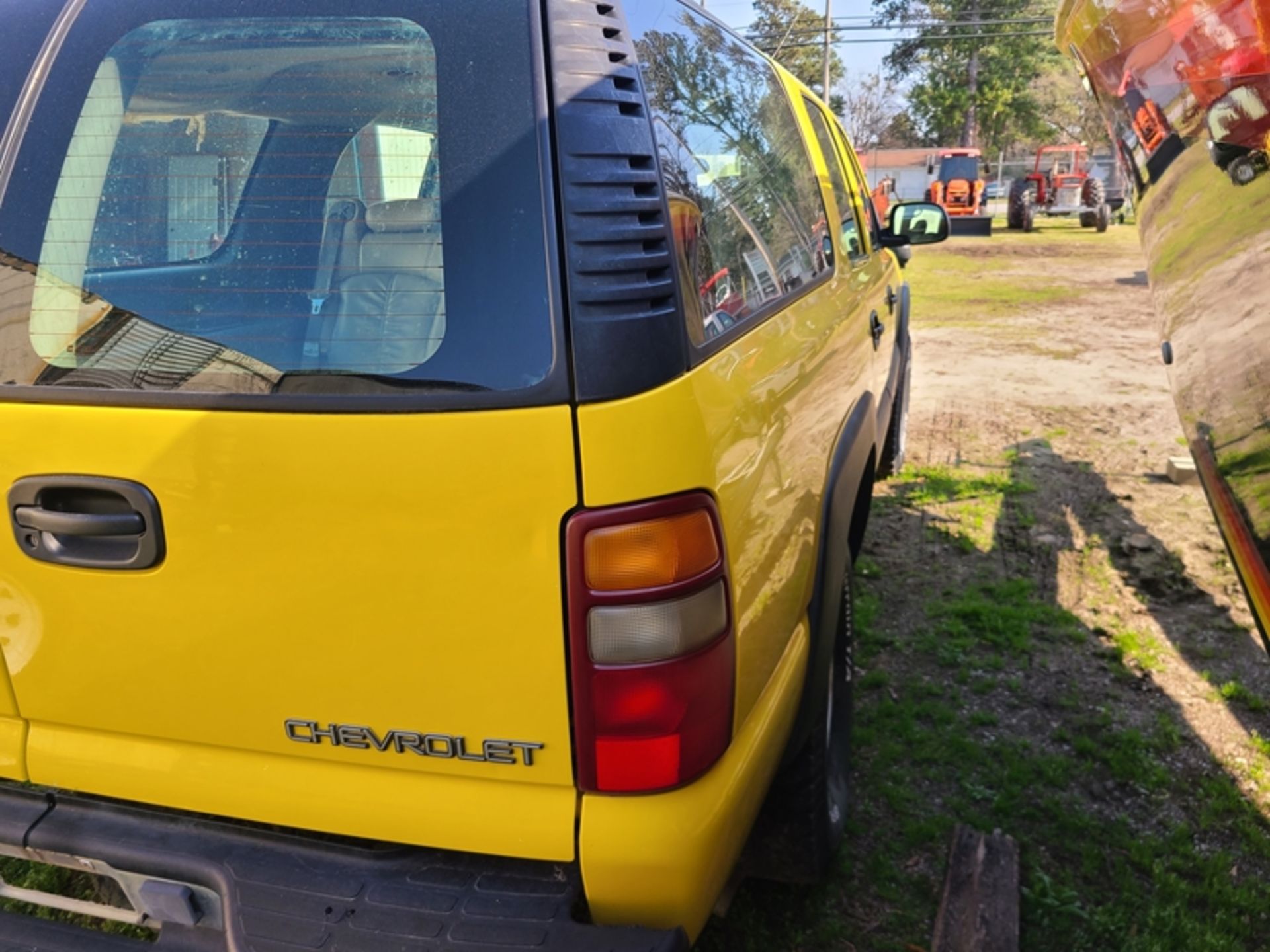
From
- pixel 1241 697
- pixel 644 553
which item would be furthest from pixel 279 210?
pixel 1241 697

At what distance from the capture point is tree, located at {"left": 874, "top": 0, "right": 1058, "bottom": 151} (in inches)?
1638

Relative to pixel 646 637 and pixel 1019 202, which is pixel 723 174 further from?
pixel 1019 202

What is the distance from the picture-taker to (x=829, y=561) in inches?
88.5

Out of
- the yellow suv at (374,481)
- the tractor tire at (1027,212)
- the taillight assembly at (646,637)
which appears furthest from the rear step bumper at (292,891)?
A: the tractor tire at (1027,212)

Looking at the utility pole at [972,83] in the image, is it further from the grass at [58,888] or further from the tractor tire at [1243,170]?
the grass at [58,888]

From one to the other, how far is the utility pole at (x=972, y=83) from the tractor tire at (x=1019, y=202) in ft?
68.1

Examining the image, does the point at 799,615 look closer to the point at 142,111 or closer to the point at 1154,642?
the point at 142,111

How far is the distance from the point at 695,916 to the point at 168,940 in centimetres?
89

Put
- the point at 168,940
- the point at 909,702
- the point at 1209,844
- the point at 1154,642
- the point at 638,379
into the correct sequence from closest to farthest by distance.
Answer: the point at 638,379 → the point at 168,940 → the point at 1209,844 → the point at 909,702 → the point at 1154,642

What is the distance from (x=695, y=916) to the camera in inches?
60.7

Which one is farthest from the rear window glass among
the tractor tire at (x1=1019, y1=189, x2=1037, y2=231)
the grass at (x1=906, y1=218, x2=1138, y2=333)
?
the tractor tire at (x1=1019, y1=189, x2=1037, y2=231)

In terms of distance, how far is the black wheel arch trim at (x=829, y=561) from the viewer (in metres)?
2.14

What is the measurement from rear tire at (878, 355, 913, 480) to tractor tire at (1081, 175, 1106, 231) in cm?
2059

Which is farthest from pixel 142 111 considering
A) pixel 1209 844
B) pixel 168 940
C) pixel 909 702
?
pixel 1209 844
